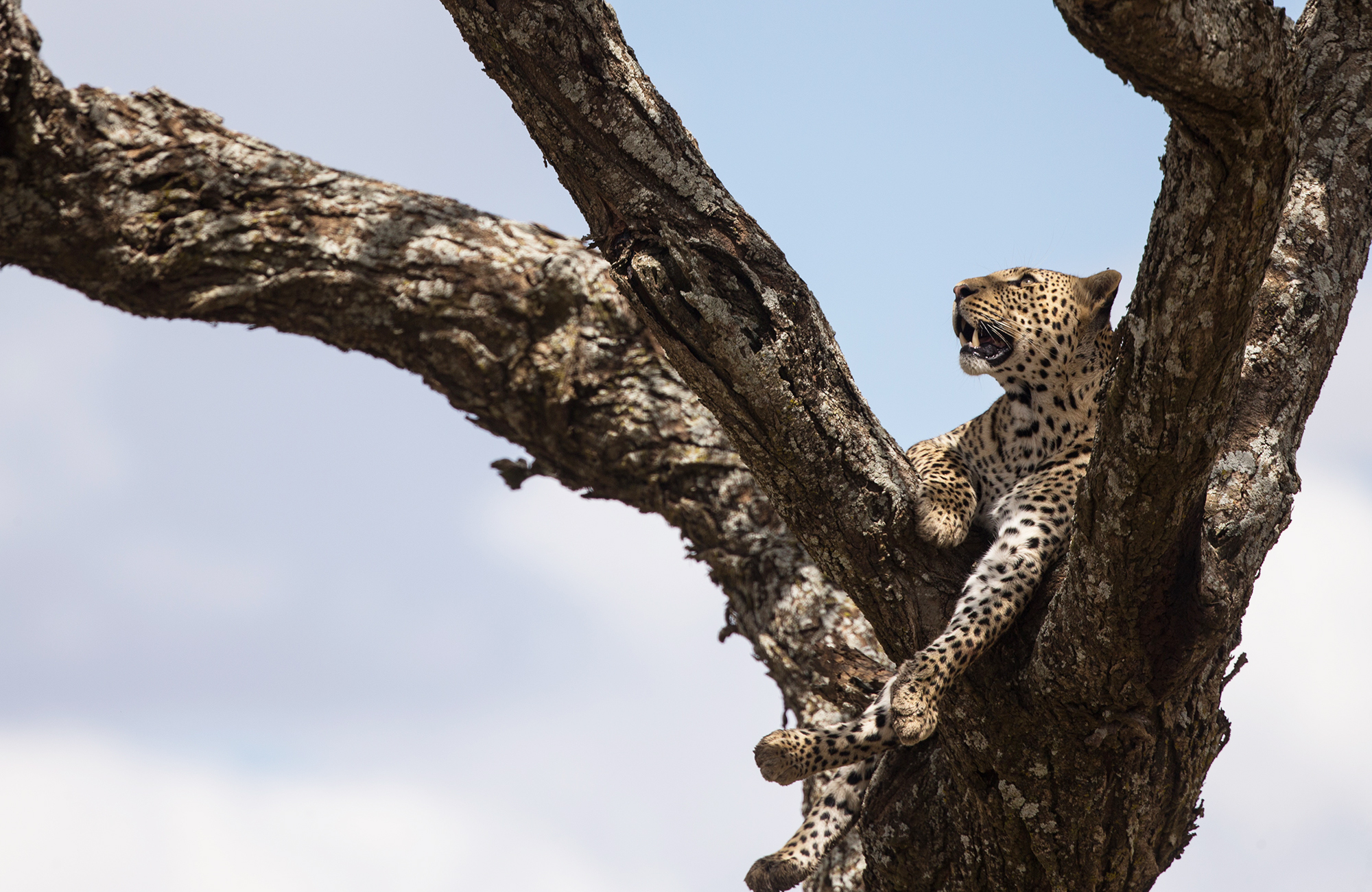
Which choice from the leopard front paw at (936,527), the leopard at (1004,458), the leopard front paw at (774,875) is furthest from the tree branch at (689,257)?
the leopard front paw at (774,875)

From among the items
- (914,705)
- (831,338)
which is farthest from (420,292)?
(914,705)

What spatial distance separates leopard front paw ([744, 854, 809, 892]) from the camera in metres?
4.60

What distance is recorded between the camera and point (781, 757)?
13.3 ft

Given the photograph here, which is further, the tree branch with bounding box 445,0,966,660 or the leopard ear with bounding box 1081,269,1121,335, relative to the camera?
the leopard ear with bounding box 1081,269,1121,335

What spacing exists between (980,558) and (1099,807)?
34.7 inches

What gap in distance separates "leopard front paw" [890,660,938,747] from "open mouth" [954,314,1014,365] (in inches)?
62.4

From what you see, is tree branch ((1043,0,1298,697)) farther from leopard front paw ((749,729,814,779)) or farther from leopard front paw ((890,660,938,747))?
leopard front paw ((749,729,814,779))

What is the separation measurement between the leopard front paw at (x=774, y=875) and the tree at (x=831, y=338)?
0.39 meters

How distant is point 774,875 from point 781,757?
0.82 metres

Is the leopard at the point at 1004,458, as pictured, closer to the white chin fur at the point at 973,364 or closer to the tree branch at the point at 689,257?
the white chin fur at the point at 973,364

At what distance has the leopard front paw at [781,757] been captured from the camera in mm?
4055

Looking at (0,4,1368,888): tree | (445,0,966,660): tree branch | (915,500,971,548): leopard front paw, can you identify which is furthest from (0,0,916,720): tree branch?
(445,0,966,660): tree branch

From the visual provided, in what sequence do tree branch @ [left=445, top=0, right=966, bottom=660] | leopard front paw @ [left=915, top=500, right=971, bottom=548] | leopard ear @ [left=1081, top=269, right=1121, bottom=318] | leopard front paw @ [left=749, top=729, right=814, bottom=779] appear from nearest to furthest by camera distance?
1. tree branch @ [left=445, top=0, right=966, bottom=660]
2. leopard front paw @ [left=915, top=500, right=971, bottom=548]
3. leopard front paw @ [left=749, top=729, right=814, bottom=779]
4. leopard ear @ [left=1081, top=269, right=1121, bottom=318]

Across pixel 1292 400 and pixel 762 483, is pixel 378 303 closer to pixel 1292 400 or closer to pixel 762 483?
pixel 762 483
